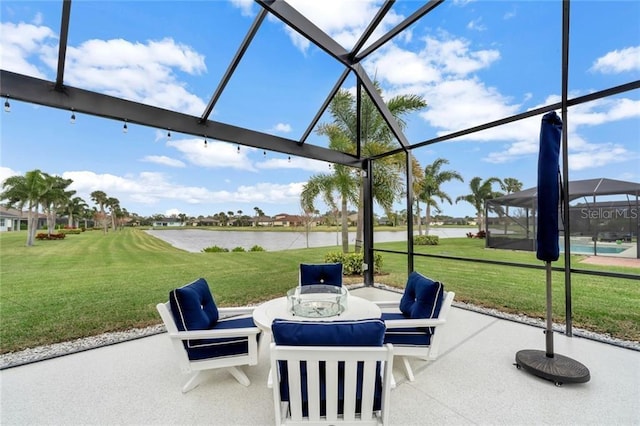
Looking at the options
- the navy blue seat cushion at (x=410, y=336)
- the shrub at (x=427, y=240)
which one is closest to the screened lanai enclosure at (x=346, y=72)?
the navy blue seat cushion at (x=410, y=336)

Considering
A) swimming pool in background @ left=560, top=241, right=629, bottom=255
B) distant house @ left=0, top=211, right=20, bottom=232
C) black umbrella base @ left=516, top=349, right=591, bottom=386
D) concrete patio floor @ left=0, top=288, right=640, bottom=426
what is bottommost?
concrete patio floor @ left=0, top=288, right=640, bottom=426

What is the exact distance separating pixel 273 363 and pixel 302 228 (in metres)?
6.60

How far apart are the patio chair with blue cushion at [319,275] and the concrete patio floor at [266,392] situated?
1.03 m

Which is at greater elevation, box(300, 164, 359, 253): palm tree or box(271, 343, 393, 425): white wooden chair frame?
box(300, 164, 359, 253): palm tree

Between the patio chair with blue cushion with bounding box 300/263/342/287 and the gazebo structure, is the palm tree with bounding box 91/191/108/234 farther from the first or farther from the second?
the gazebo structure

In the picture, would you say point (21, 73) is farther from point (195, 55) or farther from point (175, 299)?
point (175, 299)

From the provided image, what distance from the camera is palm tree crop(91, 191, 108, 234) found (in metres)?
5.05

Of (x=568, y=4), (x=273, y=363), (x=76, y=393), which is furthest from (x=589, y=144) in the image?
(x=76, y=393)

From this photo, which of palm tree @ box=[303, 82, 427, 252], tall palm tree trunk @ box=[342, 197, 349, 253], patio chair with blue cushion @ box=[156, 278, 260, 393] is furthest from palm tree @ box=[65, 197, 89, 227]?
tall palm tree trunk @ box=[342, 197, 349, 253]

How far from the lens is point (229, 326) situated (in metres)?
2.62

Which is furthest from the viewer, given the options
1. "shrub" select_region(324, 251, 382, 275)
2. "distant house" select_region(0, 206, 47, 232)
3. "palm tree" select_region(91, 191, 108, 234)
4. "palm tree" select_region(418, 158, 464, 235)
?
"palm tree" select_region(418, 158, 464, 235)

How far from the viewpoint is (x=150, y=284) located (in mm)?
5281

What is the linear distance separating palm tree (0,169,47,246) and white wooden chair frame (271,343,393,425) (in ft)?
16.1

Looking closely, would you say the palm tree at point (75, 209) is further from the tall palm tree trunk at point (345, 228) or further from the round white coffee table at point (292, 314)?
the tall palm tree trunk at point (345, 228)
